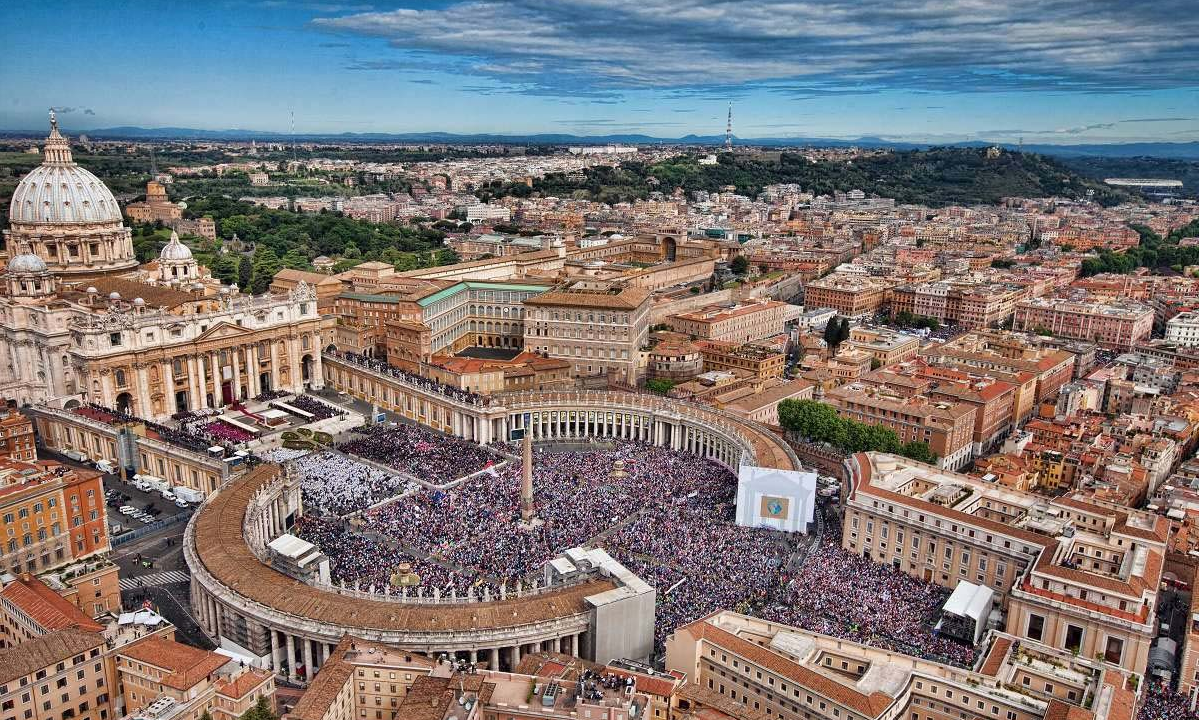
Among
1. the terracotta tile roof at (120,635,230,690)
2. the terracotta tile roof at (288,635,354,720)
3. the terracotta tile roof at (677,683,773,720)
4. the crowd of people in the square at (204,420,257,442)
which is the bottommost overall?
the crowd of people in the square at (204,420,257,442)

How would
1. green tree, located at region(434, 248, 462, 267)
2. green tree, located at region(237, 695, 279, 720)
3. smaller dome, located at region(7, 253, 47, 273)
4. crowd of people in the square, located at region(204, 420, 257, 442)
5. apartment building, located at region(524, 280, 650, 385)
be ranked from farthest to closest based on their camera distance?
green tree, located at region(434, 248, 462, 267)
apartment building, located at region(524, 280, 650, 385)
smaller dome, located at region(7, 253, 47, 273)
crowd of people in the square, located at region(204, 420, 257, 442)
green tree, located at region(237, 695, 279, 720)

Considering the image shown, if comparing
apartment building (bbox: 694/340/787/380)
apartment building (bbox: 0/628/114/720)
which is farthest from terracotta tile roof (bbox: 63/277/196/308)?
apartment building (bbox: 694/340/787/380)

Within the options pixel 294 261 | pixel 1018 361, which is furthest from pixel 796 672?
pixel 294 261

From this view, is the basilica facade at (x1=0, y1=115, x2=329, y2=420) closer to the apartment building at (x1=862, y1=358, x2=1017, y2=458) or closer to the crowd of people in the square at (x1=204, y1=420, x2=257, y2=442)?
the crowd of people in the square at (x1=204, y1=420, x2=257, y2=442)

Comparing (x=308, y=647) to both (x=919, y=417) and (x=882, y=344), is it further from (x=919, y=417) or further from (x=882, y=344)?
(x=882, y=344)

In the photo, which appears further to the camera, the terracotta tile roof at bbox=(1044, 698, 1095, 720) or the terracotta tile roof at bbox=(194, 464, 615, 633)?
the terracotta tile roof at bbox=(194, 464, 615, 633)

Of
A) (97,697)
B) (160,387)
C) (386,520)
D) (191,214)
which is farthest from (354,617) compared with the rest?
(191,214)

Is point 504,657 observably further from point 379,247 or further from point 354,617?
point 379,247
